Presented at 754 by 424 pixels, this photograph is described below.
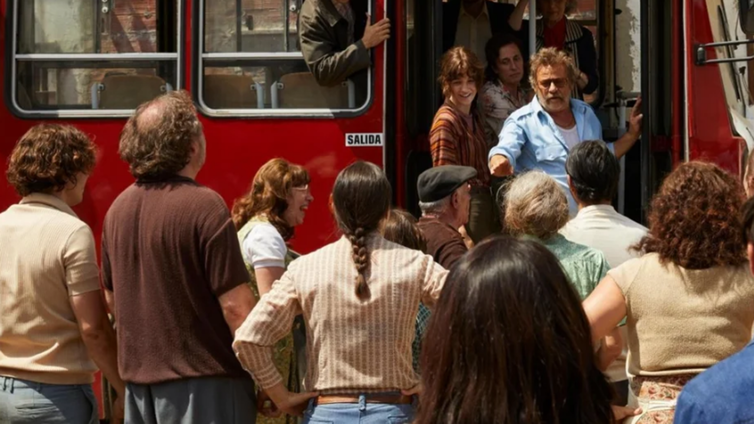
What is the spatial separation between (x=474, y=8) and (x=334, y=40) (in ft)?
3.34

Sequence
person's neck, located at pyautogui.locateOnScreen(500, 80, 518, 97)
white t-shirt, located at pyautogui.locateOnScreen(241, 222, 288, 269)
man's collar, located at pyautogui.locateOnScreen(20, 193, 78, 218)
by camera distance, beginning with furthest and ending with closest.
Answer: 1. person's neck, located at pyautogui.locateOnScreen(500, 80, 518, 97)
2. white t-shirt, located at pyautogui.locateOnScreen(241, 222, 288, 269)
3. man's collar, located at pyautogui.locateOnScreen(20, 193, 78, 218)

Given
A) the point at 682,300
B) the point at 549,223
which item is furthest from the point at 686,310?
the point at 549,223

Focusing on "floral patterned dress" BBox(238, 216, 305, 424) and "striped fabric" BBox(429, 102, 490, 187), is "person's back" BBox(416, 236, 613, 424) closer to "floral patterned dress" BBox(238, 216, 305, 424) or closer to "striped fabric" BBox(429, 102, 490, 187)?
"floral patterned dress" BBox(238, 216, 305, 424)

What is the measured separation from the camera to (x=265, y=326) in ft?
12.1

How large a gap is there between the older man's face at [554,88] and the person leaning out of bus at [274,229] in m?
1.52

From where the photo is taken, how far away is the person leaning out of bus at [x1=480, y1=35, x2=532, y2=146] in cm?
636

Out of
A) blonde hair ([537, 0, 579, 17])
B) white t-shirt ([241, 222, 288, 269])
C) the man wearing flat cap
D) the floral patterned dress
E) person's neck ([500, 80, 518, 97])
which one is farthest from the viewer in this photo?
blonde hair ([537, 0, 579, 17])

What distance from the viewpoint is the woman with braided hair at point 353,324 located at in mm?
3674

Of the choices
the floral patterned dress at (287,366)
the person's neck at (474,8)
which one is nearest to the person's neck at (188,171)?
the floral patterned dress at (287,366)

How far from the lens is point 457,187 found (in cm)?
485

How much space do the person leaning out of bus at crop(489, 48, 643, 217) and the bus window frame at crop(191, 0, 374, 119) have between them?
737 millimetres

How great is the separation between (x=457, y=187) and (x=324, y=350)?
134 cm

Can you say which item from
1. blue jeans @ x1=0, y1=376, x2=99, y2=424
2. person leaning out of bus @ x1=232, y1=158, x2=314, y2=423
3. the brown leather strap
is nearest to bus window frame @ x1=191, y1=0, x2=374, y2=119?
person leaning out of bus @ x1=232, y1=158, x2=314, y2=423

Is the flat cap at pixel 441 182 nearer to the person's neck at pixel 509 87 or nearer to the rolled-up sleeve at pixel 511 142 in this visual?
the rolled-up sleeve at pixel 511 142
